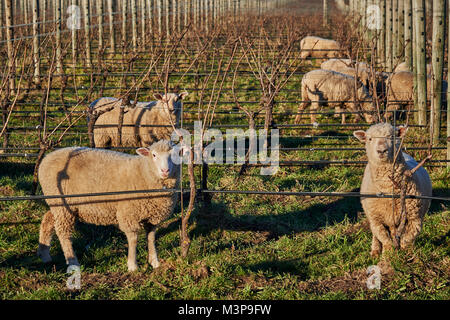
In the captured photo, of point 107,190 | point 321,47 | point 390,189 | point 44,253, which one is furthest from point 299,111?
Result: point 321,47

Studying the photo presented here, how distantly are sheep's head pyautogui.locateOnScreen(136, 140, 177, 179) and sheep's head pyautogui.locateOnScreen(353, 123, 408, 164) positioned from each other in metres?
1.80

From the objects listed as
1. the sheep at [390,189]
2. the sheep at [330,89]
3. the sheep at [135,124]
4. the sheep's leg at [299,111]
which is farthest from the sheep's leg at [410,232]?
the sheep at [330,89]

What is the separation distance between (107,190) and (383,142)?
8.46 ft

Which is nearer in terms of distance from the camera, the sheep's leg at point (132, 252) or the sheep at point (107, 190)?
the sheep's leg at point (132, 252)

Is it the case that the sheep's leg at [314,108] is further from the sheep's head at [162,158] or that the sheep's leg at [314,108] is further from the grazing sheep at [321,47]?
the grazing sheep at [321,47]

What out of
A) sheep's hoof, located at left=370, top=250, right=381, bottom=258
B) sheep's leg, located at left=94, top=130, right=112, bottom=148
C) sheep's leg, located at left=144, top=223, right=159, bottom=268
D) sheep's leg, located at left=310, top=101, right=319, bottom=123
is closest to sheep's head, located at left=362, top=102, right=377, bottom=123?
sheep's leg, located at left=310, top=101, right=319, bottom=123

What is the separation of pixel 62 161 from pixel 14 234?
107 cm

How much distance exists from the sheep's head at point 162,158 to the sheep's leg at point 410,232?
7.14 ft

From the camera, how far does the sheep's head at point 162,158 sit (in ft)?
16.1

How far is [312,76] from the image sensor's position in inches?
428

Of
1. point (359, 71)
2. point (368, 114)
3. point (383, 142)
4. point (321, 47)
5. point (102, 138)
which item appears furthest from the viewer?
point (321, 47)

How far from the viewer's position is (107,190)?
5.13 meters

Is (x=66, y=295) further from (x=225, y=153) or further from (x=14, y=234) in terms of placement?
(x=225, y=153)

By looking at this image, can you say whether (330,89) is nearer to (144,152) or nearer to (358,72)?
(358,72)
